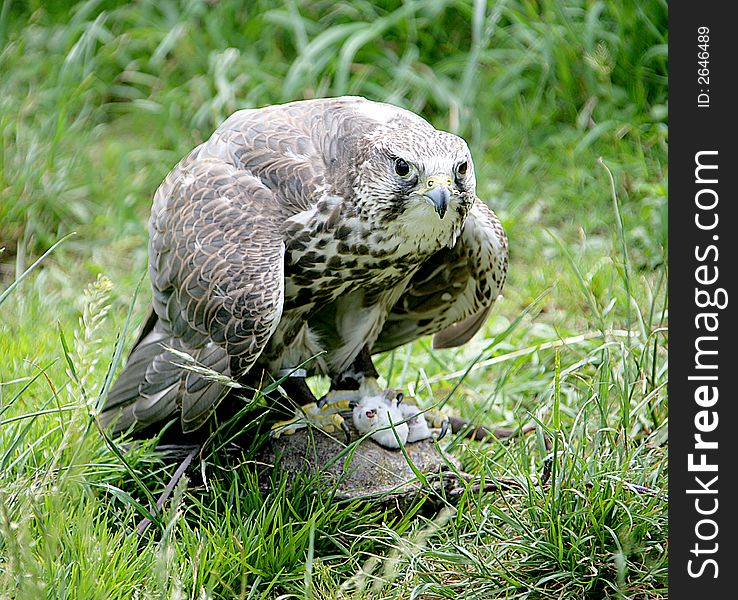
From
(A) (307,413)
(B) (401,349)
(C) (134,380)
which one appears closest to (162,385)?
(C) (134,380)

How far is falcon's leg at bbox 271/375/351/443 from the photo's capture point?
11.6 ft

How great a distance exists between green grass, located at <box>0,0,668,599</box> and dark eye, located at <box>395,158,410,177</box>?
70 centimetres

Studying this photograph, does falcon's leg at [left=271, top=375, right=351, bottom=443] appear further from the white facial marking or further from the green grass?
the green grass

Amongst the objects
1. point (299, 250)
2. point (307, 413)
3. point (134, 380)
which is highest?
point (299, 250)

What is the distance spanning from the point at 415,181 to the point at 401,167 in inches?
2.3

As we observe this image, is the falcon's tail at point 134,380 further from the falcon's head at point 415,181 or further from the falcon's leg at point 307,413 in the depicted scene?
the falcon's head at point 415,181

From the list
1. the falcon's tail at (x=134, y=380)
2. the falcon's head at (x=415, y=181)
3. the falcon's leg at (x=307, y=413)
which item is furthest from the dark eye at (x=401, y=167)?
the falcon's tail at (x=134, y=380)

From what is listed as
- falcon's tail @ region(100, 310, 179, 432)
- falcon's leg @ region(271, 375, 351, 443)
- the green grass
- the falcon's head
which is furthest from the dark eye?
falcon's tail @ region(100, 310, 179, 432)

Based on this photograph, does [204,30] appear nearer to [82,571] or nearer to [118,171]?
[118,171]

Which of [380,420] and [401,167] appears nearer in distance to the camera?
[401,167]

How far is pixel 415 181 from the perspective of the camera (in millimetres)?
3094

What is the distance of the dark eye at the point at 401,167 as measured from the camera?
310 centimetres

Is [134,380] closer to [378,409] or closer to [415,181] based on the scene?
[378,409]

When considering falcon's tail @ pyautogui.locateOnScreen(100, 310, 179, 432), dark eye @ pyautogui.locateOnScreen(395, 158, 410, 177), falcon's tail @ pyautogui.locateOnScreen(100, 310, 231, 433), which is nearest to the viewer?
dark eye @ pyautogui.locateOnScreen(395, 158, 410, 177)
